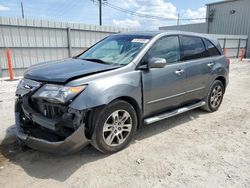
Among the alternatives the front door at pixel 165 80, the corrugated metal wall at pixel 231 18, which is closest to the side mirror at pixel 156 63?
the front door at pixel 165 80

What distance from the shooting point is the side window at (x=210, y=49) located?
489 centimetres

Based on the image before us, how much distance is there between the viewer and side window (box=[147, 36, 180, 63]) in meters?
3.73

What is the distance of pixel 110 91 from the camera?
3.00m

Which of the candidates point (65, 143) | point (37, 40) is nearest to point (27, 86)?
point (65, 143)

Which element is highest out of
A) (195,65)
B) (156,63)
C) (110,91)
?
(156,63)

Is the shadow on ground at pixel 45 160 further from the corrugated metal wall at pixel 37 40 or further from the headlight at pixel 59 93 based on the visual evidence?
the corrugated metal wall at pixel 37 40

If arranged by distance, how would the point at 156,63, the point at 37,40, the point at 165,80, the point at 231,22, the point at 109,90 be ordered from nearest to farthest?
1. the point at 109,90
2. the point at 156,63
3. the point at 165,80
4. the point at 37,40
5. the point at 231,22

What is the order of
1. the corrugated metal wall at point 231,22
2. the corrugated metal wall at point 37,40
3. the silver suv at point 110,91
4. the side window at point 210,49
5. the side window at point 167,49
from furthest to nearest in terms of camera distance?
the corrugated metal wall at point 231,22 → the corrugated metal wall at point 37,40 → the side window at point 210,49 → the side window at point 167,49 → the silver suv at point 110,91

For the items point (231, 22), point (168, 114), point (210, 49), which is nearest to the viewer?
point (168, 114)

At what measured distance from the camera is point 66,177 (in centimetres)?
275

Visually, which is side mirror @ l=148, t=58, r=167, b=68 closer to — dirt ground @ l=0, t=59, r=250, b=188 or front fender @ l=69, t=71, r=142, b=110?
front fender @ l=69, t=71, r=142, b=110

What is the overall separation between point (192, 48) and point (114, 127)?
2.44 m

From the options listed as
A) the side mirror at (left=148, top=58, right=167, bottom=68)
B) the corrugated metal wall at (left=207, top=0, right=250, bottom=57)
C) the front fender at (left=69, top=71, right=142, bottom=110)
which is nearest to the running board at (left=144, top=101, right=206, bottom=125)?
the front fender at (left=69, top=71, right=142, bottom=110)

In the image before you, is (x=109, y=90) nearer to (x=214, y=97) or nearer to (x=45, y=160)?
(x=45, y=160)
